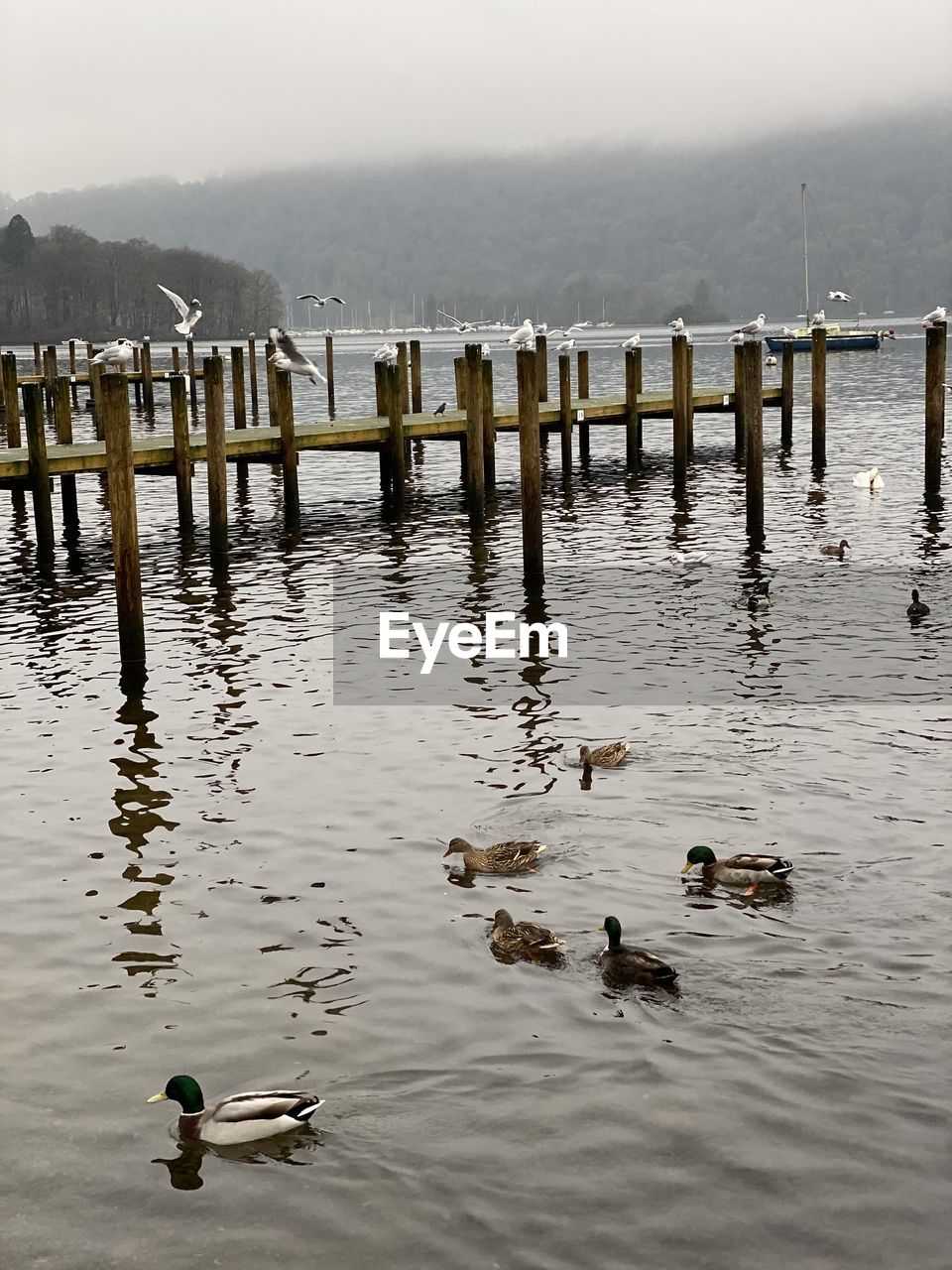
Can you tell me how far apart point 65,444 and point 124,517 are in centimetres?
1631

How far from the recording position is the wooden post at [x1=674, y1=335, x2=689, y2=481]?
33750 millimetres

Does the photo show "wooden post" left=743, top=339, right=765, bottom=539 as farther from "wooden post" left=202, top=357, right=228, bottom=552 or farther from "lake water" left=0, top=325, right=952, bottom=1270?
"wooden post" left=202, top=357, right=228, bottom=552

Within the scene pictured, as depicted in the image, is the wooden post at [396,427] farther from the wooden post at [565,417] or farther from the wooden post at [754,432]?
the wooden post at [754,432]

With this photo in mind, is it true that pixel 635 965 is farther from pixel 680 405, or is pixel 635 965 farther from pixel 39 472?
pixel 680 405

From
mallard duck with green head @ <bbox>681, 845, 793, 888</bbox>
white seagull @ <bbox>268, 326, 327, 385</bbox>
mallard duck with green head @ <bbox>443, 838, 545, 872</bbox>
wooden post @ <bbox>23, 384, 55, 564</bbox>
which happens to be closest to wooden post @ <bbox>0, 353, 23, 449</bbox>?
white seagull @ <bbox>268, 326, 327, 385</bbox>

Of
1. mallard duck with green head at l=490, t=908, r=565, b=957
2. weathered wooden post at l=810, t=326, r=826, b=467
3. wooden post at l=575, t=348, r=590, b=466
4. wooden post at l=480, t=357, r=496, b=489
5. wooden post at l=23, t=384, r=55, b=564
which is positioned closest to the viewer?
mallard duck with green head at l=490, t=908, r=565, b=957

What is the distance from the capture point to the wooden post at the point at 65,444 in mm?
28391

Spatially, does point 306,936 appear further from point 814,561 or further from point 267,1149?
point 814,561

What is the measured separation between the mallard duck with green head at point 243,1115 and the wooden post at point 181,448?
61.2ft

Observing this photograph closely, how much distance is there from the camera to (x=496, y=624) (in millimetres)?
20969

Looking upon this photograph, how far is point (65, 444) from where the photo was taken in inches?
1287

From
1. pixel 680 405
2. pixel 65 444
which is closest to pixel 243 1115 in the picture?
pixel 65 444

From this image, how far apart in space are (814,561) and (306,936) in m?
16.4

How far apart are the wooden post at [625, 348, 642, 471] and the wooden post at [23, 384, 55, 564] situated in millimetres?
14240
